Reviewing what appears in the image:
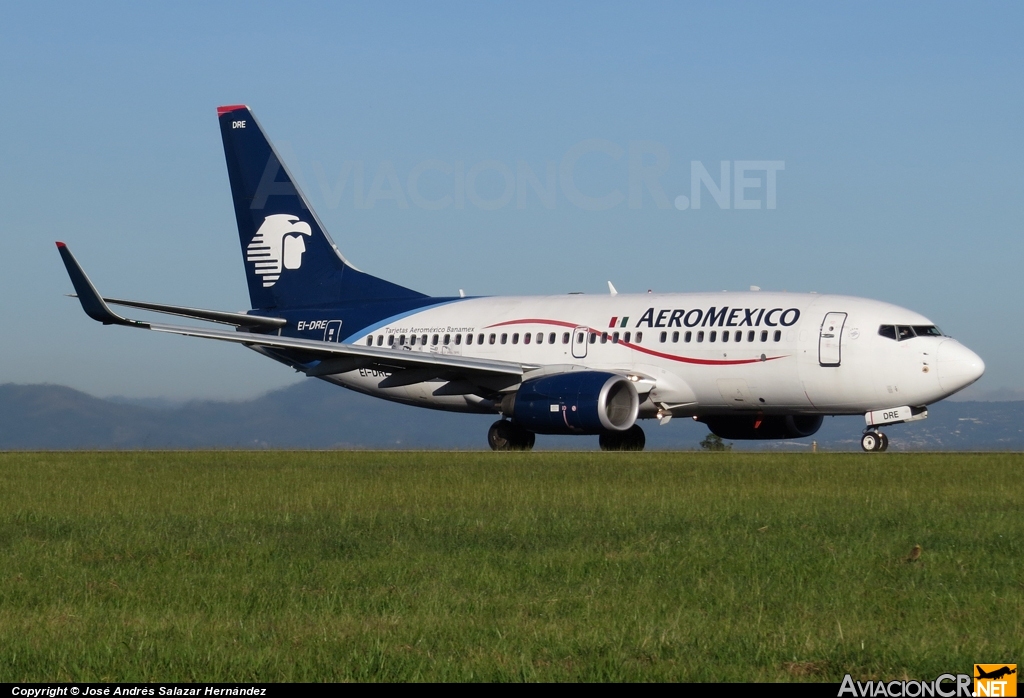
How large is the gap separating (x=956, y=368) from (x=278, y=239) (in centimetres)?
1878

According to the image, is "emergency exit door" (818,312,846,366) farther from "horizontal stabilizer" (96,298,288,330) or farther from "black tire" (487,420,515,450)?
"horizontal stabilizer" (96,298,288,330)

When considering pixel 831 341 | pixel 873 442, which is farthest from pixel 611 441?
pixel 873 442

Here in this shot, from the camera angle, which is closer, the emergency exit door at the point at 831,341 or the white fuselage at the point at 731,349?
the white fuselage at the point at 731,349

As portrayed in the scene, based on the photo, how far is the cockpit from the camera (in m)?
28.1

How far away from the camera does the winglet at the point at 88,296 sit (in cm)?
2891

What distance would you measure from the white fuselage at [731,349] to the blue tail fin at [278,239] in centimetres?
396

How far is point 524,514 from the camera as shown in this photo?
45.4ft

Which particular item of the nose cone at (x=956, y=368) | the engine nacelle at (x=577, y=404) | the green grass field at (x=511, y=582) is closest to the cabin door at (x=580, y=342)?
the engine nacelle at (x=577, y=404)

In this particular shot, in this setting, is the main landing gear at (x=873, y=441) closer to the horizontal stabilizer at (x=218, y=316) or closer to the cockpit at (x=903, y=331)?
the cockpit at (x=903, y=331)

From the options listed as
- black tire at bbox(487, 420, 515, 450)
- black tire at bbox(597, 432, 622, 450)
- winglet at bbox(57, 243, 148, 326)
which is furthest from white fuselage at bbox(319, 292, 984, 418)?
winglet at bbox(57, 243, 148, 326)

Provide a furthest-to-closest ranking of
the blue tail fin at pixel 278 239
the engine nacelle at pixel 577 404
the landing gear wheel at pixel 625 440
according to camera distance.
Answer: the blue tail fin at pixel 278 239, the landing gear wheel at pixel 625 440, the engine nacelle at pixel 577 404

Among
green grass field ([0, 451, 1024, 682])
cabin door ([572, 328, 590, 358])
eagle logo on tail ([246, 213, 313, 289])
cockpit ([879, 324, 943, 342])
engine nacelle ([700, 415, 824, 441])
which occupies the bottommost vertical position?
engine nacelle ([700, 415, 824, 441])

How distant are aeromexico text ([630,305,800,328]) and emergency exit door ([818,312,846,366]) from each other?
72 cm

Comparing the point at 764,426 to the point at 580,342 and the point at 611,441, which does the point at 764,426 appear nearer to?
the point at 611,441
